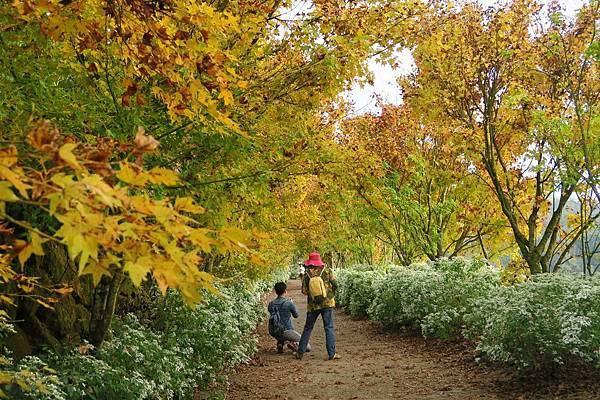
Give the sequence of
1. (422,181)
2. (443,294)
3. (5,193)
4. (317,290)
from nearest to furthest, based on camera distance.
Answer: (5,193)
(317,290)
(443,294)
(422,181)

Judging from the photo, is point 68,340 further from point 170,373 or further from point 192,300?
point 192,300

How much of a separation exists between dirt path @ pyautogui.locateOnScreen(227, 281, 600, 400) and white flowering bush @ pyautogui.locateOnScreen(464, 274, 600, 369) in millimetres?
313

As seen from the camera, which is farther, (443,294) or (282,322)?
(282,322)

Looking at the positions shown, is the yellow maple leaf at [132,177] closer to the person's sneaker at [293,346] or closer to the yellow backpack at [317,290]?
the yellow backpack at [317,290]

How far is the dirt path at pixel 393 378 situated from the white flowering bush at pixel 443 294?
16.5 inches

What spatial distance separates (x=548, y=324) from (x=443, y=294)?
4605 mm

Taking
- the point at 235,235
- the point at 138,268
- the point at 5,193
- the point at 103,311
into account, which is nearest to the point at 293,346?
the point at 103,311

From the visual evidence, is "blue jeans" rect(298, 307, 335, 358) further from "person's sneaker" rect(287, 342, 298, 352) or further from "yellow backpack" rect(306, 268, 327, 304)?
"person's sneaker" rect(287, 342, 298, 352)

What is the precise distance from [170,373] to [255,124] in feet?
9.39

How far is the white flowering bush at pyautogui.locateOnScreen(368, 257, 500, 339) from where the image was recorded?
1022cm

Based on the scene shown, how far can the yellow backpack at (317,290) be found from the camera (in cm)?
1016

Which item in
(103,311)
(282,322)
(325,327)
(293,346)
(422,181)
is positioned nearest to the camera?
(103,311)

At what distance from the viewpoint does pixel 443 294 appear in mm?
10797

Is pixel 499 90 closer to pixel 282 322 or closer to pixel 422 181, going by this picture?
pixel 422 181
